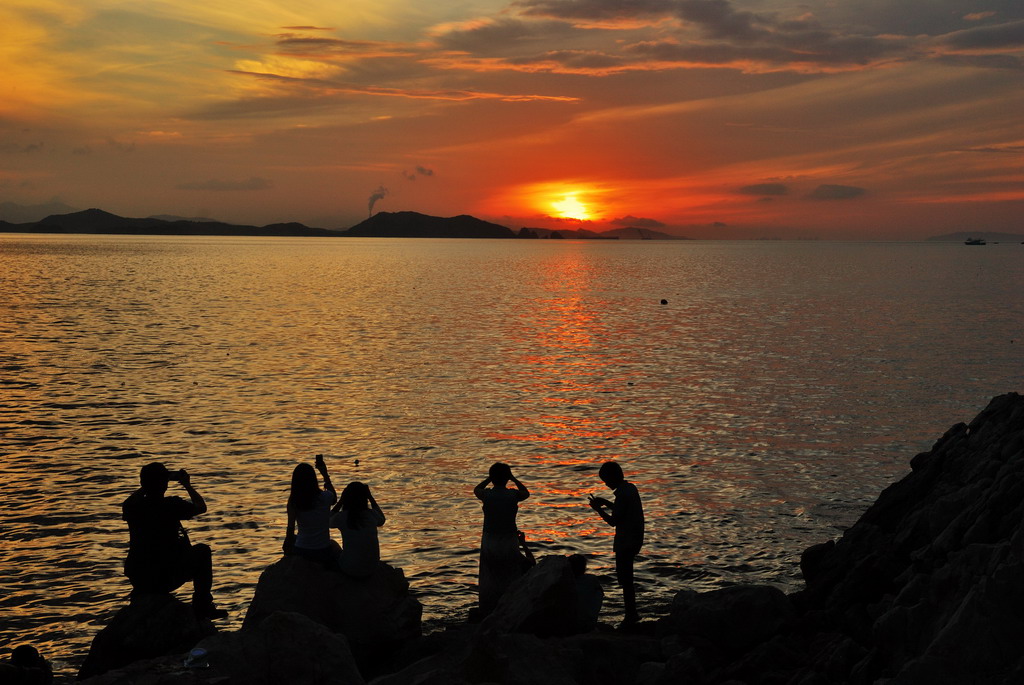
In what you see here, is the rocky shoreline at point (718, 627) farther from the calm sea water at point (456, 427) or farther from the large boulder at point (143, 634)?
the calm sea water at point (456, 427)

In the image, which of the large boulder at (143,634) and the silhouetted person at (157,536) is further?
the silhouetted person at (157,536)

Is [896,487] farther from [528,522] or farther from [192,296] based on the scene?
[192,296]

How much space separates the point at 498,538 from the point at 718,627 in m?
3.65

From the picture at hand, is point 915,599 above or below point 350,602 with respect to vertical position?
above

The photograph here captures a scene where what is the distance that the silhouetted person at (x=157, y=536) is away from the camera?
12.9 meters

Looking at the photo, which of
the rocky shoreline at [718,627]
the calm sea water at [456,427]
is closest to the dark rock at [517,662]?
the rocky shoreline at [718,627]

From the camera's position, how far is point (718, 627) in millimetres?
13023

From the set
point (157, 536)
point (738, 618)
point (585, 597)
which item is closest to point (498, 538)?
point (585, 597)

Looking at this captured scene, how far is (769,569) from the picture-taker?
1825cm

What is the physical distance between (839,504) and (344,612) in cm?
1449

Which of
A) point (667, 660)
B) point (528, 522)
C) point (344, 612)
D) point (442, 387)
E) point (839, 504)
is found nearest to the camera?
point (667, 660)

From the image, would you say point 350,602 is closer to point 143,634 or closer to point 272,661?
point 272,661

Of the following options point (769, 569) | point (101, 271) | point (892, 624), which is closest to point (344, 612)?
point (892, 624)

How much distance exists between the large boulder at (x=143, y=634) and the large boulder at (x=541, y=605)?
4.40m
